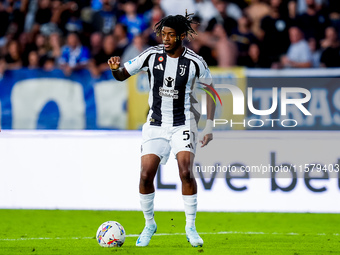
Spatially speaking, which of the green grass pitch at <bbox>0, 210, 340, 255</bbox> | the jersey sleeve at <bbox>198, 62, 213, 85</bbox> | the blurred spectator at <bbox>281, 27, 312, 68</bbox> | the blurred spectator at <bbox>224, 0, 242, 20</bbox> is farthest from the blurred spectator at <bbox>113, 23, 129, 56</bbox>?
the jersey sleeve at <bbox>198, 62, 213, 85</bbox>

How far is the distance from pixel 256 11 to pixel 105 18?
9.31 feet

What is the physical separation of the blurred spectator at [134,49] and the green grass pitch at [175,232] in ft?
10.9

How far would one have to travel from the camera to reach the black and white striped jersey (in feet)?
21.3

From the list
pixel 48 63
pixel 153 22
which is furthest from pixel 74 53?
pixel 153 22

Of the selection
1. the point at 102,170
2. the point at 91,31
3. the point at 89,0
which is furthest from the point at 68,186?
the point at 89,0

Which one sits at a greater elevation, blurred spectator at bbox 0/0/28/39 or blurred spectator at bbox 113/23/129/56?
blurred spectator at bbox 0/0/28/39

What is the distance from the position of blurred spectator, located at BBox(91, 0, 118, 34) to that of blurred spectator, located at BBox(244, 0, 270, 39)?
97.6 inches

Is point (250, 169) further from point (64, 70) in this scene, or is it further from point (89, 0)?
point (89, 0)

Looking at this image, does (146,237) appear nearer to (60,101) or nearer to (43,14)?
(60,101)

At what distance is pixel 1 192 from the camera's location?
9.53 m

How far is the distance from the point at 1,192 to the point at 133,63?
3868 mm

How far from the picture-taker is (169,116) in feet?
21.5

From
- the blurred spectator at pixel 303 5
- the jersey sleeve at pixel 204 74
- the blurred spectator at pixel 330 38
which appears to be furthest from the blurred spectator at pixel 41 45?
the jersey sleeve at pixel 204 74

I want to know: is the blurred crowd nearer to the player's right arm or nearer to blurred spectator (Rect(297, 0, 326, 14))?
blurred spectator (Rect(297, 0, 326, 14))
